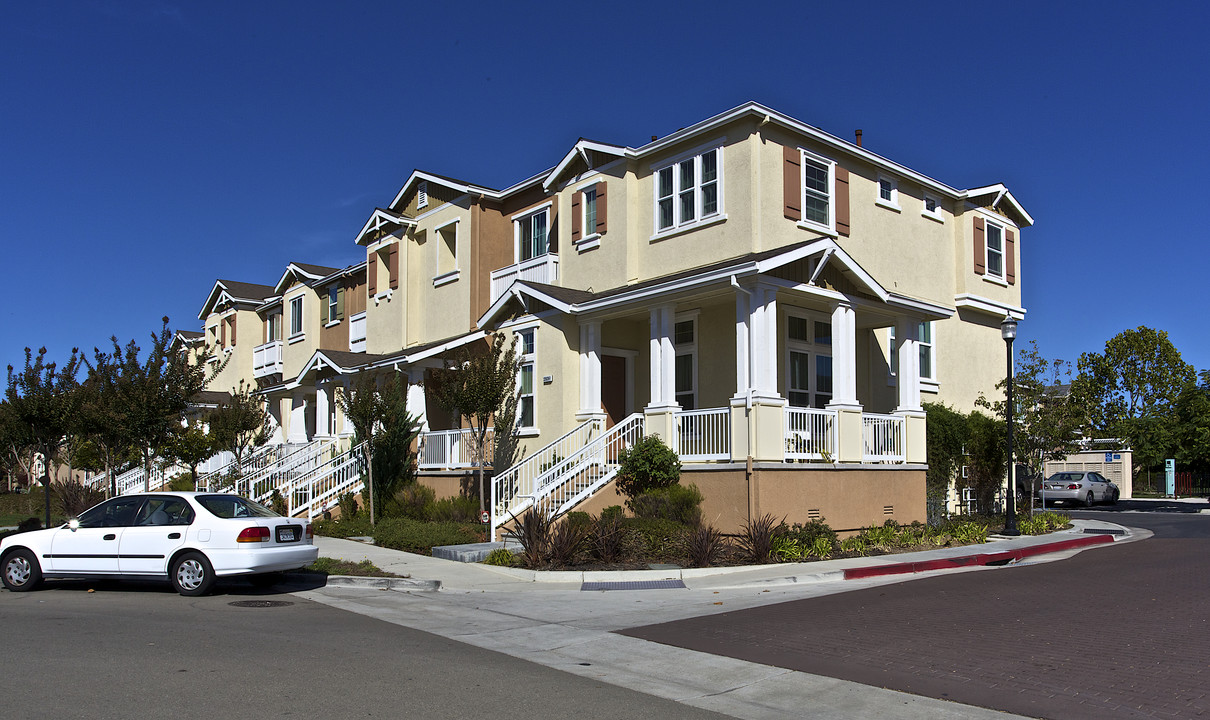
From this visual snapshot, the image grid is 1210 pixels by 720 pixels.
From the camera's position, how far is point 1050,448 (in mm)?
23125

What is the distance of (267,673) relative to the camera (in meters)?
7.61

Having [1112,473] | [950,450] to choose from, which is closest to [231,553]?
[950,450]

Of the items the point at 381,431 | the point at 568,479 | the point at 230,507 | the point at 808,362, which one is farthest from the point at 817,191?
the point at 230,507

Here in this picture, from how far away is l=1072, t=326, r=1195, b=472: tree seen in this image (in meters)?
44.7

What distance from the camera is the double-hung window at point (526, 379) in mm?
21688

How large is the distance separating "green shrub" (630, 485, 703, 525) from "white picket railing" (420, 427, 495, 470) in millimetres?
5904

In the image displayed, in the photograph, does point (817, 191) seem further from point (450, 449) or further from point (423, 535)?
point (423, 535)

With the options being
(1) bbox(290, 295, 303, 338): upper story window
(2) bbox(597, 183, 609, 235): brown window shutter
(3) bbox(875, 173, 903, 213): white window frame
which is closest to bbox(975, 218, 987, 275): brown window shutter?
(3) bbox(875, 173, 903, 213): white window frame

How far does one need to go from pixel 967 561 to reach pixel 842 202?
855 centimetres

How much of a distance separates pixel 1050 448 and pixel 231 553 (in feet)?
63.6

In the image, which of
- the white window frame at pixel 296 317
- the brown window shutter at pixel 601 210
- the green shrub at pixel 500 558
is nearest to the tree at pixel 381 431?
the green shrub at pixel 500 558

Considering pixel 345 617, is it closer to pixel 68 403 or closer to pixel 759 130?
pixel 759 130

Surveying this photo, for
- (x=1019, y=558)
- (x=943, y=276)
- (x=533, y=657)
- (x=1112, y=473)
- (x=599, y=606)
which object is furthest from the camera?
(x=1112, y=473)

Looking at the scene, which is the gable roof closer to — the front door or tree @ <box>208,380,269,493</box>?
tree @ <box>208,380,269,493</box>
